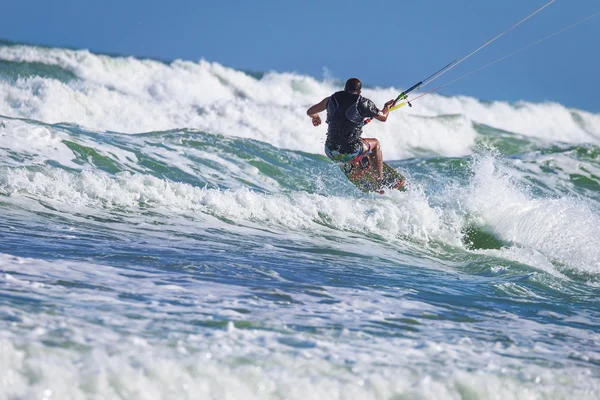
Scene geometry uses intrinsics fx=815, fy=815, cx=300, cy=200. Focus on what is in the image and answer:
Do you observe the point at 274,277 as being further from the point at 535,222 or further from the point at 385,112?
the point at 535,222

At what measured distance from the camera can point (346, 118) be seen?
36.2 feet

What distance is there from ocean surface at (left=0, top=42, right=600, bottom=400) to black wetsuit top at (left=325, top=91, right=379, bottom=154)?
1.27 metres

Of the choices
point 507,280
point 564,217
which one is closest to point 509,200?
point 564,217

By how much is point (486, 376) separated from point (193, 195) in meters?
7.25

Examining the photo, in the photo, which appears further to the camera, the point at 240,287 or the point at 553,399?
the point at 240,287

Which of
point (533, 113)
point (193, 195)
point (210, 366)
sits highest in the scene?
point (533, 113)

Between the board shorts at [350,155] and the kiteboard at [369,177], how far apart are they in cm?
16

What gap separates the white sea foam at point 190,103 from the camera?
2477cm

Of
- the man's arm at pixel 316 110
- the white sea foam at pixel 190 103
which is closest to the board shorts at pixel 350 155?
the man's arm at pixel 316 110

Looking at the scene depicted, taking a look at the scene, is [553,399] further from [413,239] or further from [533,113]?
[533,113]

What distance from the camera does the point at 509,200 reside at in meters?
14.4

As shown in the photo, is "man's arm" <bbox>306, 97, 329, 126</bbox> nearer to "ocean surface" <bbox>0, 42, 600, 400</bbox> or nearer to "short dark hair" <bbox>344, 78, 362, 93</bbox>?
"short dark hair" <bbox>344, 78, 362, 93</bbox>

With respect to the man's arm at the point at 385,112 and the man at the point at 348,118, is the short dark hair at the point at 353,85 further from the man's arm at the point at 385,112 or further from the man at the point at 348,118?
the man's arm at the point at 385,112

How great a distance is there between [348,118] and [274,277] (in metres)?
4.19
